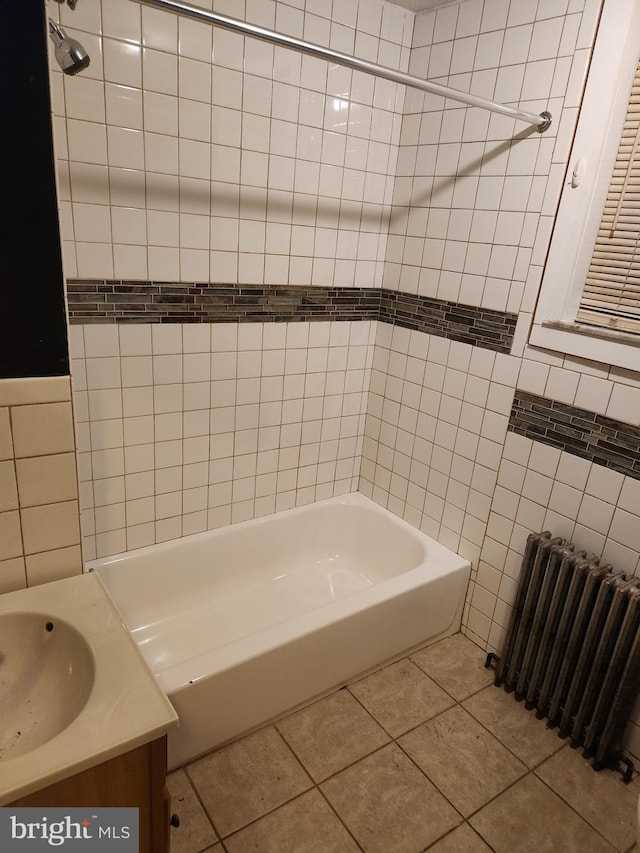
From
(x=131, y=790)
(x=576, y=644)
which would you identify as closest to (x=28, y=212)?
(x=131, y=790)

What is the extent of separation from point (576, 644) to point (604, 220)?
1.43 meters

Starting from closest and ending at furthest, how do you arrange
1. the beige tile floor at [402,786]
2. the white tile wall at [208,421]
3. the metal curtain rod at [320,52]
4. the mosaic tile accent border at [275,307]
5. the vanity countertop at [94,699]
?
the vanity countertop at [94,699], the metal curtain rod at [320,52], the beige tile floor at [402,786], the mosaic tile accent border at [275,307], the white tile wall at [208,421]

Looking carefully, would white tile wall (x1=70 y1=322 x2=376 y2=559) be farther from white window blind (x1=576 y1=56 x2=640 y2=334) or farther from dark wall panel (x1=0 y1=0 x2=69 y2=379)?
white window blind (x1=576 y1=56 x2=640 y2=334)

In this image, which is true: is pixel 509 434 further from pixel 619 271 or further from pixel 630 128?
pixel 630 128

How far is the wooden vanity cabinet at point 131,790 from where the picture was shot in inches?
37.5

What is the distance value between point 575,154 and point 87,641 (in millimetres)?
2003

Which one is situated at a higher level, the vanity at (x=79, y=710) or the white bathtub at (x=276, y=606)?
the vanity at (x=79, y=710)

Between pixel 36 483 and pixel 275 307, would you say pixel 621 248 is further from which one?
pixel 36 483

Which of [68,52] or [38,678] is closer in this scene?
[68,52]

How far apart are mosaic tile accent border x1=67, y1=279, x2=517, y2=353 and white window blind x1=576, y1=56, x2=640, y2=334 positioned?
0.30 metres

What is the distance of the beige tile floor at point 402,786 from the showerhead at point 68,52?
1.93 metres

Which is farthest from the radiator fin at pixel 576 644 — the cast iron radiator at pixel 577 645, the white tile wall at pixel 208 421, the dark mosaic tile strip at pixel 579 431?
the white tile wall at pixel 208 421

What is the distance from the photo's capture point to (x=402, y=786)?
1.73 meters

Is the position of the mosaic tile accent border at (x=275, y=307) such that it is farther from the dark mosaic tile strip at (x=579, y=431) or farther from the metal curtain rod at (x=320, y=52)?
the metal curtain rod at (x=320, y=52)
